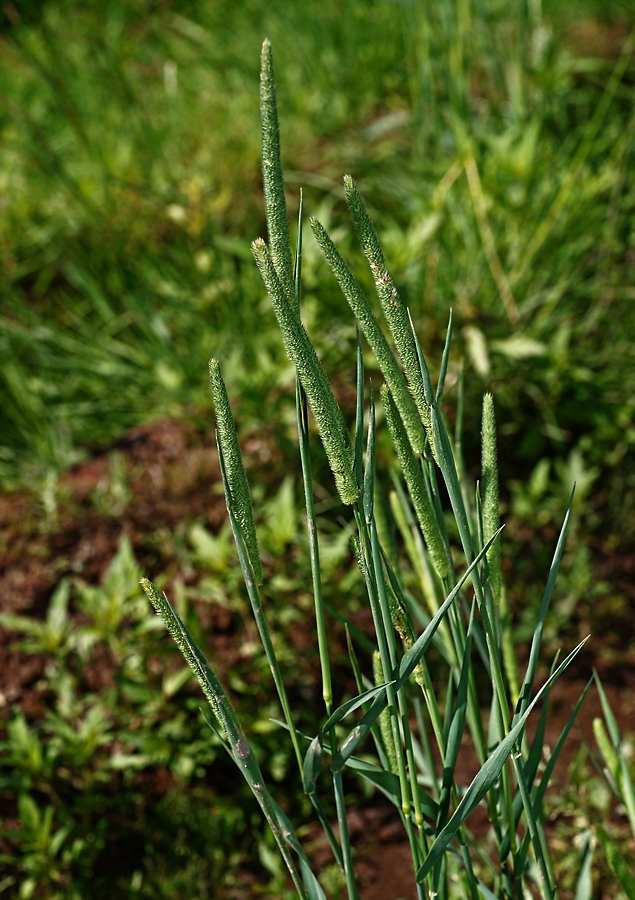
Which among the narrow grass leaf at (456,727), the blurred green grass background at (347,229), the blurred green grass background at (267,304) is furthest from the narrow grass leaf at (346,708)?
the blurred green grass background at (347,229)

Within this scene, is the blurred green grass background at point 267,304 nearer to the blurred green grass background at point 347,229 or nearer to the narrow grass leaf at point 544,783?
the blurred green grass background at point 347,229

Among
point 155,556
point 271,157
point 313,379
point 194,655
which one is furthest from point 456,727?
point 155,556

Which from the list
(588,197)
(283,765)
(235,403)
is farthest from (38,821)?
(588,197)

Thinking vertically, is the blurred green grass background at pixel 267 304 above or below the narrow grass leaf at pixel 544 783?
above

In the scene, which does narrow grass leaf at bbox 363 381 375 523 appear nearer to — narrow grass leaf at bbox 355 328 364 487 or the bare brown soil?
narrow grass leaf at bbox 355 328 364 487

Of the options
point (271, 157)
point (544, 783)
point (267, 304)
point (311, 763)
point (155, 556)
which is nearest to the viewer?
point (271, 157)

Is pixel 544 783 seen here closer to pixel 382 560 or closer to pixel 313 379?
pixel 382 560

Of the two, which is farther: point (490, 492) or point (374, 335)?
point (490, 492)
